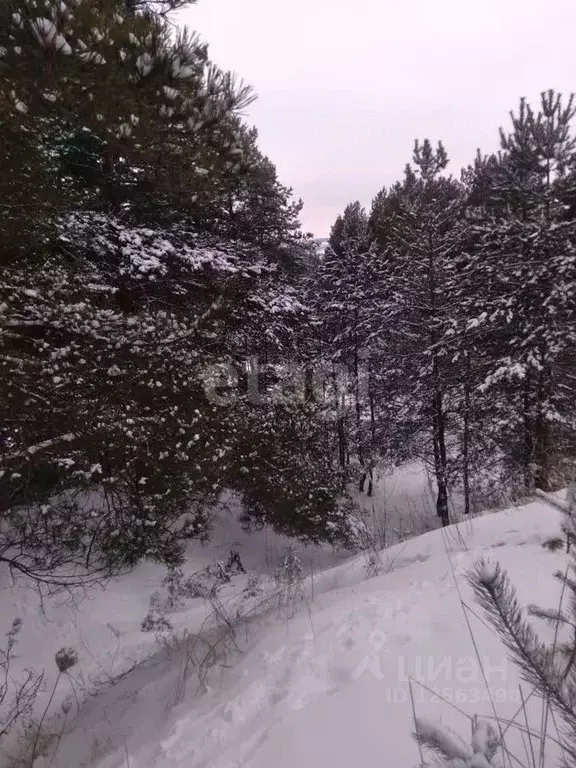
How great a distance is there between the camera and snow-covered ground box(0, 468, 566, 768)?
222cm

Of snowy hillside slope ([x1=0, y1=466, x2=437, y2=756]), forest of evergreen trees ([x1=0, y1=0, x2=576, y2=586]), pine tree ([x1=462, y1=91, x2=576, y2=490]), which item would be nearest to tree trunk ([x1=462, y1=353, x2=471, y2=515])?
forest of evergreen trees ([x1=0, y1=0, x2=576, y2=586])

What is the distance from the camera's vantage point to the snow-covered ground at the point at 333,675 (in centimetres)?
222

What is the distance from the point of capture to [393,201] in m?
24.5

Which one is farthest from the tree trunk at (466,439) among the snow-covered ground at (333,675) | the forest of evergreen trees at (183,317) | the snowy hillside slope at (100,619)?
the snow-covered ground at (333,675)

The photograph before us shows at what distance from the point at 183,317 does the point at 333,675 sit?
196 inches

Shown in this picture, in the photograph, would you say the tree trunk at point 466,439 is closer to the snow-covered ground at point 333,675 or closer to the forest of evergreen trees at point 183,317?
the forest of evergreen trees at point 183,317

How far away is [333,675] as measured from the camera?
2.65m

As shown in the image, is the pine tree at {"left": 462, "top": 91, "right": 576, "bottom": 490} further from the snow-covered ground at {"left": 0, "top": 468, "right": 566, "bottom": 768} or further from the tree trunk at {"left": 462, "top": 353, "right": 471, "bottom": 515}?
the snow-covered ground at {"left": 0, "top": 468, "right": 566, "bottom": 768}

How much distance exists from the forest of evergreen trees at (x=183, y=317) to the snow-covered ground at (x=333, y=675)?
1113 millimetres

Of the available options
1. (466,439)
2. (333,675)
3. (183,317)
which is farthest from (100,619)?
(466,439)

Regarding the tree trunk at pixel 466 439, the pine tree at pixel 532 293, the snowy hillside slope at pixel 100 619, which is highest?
the pine tree at pixel 532 293

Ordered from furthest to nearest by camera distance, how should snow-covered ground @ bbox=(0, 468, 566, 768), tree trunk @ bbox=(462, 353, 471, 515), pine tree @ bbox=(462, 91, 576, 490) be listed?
tree trunk @ bbox=(462, 353, 471, 515) < pine tree @ bbox=(462, 91, 576, 490) < snow-covered ground @ bbox=(0, 468, 566, 768)

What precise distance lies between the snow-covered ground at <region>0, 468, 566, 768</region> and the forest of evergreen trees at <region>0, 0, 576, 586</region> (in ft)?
3.65

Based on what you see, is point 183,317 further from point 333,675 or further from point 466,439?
point 466,439
